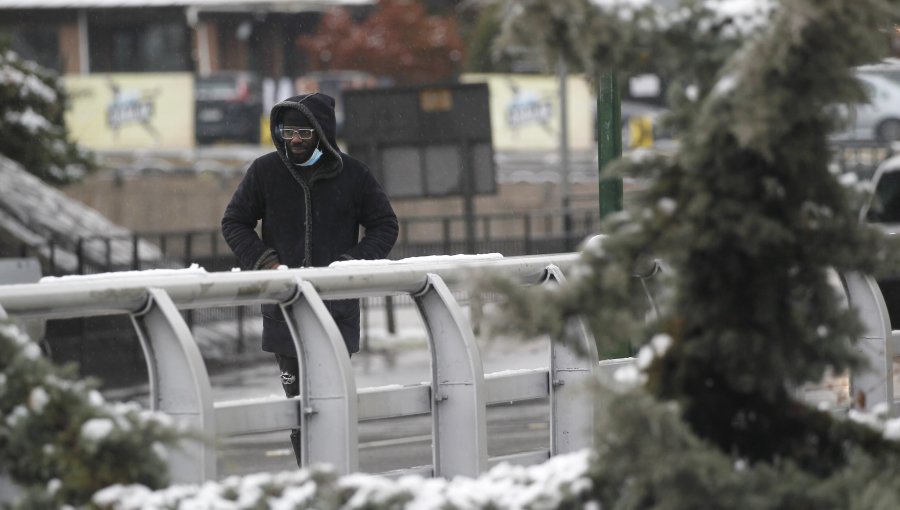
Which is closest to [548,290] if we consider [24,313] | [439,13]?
[24,313]

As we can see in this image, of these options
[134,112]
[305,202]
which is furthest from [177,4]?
[305,202]

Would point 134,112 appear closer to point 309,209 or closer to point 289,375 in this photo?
point 309,209

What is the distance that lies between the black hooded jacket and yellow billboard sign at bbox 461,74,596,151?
33.4 m

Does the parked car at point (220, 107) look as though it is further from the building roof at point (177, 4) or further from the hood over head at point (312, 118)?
the hood over head at point (312, 118)

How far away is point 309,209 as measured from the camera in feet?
23.7

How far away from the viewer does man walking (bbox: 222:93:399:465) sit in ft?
23.8

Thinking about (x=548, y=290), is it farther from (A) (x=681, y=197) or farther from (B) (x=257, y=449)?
(B) (x=257, y=449)

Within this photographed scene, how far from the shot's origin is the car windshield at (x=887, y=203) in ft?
45.3

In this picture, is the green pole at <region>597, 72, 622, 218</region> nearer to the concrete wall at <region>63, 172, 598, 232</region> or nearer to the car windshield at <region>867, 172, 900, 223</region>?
the car windshield at <region>867, 172, 900, 223</region>

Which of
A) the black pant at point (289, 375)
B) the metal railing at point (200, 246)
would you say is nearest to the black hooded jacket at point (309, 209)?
the black pant at point (289, 375)

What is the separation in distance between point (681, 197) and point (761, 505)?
64 cm

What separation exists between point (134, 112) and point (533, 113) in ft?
29.7

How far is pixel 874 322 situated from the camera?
268 inches

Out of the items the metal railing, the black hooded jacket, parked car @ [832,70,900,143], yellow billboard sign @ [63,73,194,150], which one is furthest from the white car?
yellow billboard sign @ [63,73,194,150]
